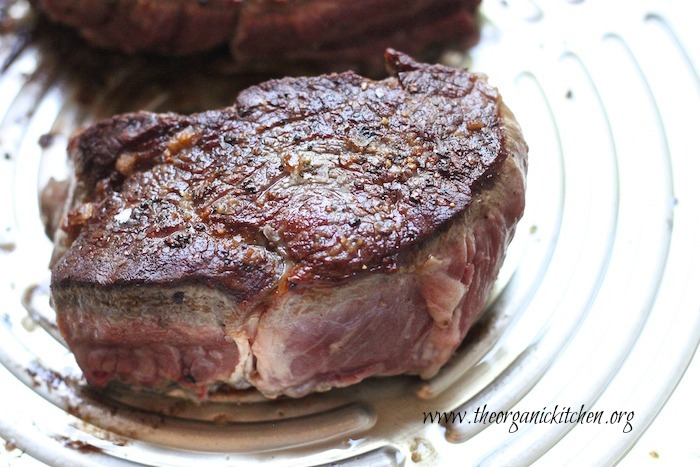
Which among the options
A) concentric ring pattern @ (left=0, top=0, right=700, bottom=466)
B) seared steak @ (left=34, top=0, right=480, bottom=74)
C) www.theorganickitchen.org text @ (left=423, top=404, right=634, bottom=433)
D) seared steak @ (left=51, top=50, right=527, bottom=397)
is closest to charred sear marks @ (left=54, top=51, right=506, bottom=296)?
seared steak @ (left=51, top=50, right=527, bottom=397)

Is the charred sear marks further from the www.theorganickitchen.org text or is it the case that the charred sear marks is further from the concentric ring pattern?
the www.theorganickitchen.org text

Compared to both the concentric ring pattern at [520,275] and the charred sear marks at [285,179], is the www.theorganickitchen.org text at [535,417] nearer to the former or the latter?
the concentric ring pattern at [520,275]

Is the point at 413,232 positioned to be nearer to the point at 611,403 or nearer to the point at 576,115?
the point at 611,403

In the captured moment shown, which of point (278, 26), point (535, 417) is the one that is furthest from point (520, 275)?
point (278, 26)

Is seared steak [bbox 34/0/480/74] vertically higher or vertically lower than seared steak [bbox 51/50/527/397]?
higher

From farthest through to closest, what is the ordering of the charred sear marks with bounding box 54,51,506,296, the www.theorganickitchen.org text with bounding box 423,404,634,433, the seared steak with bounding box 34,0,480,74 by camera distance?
the seared steak with bounding box 34,0,480,74
the www.theorganickitchen.org text with bounding box 423,404,634,433
the charred sear marks with bounding box 54,51,506,296

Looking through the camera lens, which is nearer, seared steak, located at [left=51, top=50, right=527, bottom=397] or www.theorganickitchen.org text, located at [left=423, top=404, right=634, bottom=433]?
seared steak, located at [left=51, top=50, right=527, bottom=397]

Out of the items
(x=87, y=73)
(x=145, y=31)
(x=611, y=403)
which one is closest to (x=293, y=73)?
(x=145, y=31)

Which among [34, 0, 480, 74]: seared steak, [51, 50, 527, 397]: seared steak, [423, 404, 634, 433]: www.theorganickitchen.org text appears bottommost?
[423, 404, 634, 433]: www.theorganickitchen.org text
